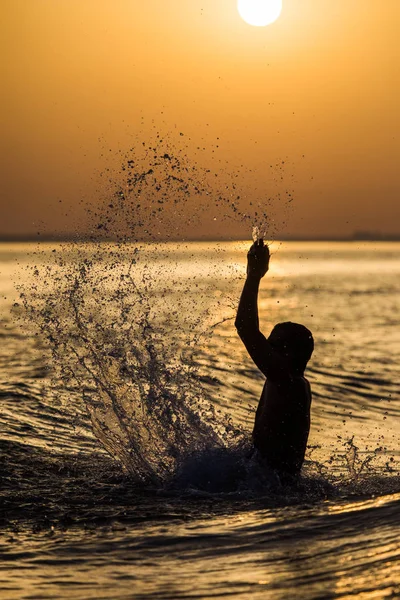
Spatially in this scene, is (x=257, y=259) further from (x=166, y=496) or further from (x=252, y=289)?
(x=166, y=496)

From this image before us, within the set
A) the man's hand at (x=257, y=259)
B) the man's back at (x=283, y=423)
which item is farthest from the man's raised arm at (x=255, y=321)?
the man's back at (x=283, y=423)

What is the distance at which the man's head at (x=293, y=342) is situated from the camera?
24.5 ft

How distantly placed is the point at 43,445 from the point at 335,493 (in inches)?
157

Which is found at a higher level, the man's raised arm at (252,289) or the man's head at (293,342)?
the man's raised arm at (252,289)

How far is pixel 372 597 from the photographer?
5.19 meters

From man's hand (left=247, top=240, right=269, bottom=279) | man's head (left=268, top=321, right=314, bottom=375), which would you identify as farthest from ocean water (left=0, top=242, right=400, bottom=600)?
man's head (left=268, top=321, right=314, bottom=375)

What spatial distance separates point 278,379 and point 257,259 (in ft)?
3.55

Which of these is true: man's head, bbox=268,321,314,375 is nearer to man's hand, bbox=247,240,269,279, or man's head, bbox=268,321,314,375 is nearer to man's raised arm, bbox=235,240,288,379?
man's raised arm, bbox=235,240,288,379

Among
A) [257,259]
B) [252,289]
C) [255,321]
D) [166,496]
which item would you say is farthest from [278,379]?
[166,496]

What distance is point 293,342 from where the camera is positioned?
7457 mm

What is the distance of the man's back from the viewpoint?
7555mm

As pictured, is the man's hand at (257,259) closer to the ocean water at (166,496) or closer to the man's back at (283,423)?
the ocean water at (166,496)

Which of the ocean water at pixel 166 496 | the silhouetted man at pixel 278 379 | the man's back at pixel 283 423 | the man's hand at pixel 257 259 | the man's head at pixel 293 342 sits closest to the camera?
the ocean water at pixel 166 496

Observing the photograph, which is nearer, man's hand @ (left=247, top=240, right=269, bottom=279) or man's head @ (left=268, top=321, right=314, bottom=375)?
man's hand @ (left=247, top=240, right=269, bottom=279)
